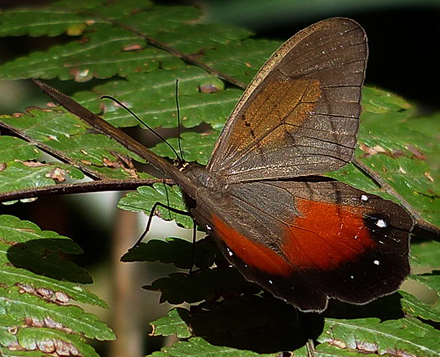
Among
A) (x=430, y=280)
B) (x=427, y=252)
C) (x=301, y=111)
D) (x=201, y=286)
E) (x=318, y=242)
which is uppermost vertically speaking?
(x=301, y=111)

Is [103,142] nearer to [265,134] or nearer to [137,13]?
[265,134]

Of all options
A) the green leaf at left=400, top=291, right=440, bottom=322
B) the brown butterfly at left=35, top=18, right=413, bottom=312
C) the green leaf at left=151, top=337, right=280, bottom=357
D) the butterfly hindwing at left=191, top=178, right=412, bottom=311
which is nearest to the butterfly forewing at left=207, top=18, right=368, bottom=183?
the brown butterfly at left=35, top=18, right=413, bottom=312

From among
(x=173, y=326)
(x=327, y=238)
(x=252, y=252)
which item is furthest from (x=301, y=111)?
(x=173, y=326)

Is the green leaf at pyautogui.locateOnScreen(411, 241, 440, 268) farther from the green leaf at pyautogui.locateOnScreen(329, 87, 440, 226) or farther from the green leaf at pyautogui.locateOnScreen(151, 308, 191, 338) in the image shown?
the green leaf at pyautogui.locateOnScreen(151, 308, 191, 338)

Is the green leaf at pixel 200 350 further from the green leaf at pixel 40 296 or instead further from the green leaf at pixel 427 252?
the green leaf at pixel 427 252

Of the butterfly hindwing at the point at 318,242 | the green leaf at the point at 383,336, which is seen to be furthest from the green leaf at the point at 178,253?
the green leaf at the point at 383,336

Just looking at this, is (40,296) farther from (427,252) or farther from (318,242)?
(427,252)

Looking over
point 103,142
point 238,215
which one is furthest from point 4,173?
point 238,215
